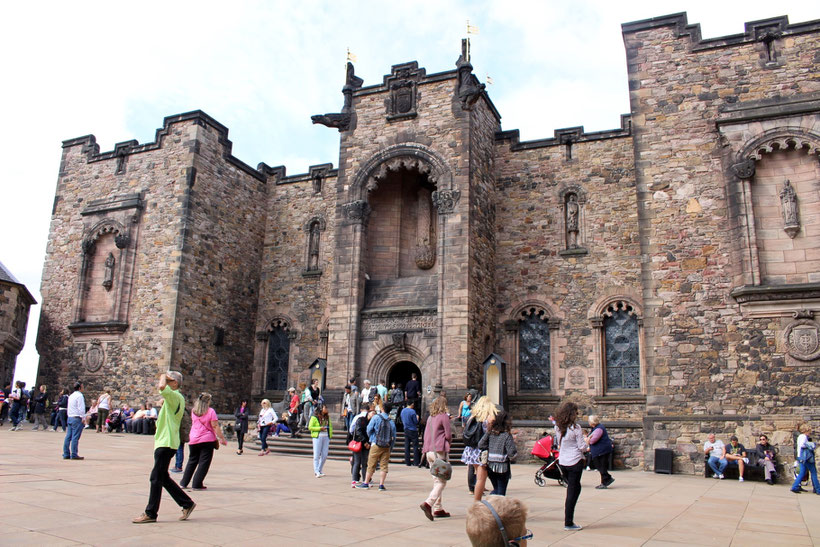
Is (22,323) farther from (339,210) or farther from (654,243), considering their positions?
(654,243)

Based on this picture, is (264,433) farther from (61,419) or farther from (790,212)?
(790,212)

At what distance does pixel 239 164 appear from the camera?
2573 cm

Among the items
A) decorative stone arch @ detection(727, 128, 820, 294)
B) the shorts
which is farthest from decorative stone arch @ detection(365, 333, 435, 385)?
the shorts

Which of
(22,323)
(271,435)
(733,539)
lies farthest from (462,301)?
(22,323)

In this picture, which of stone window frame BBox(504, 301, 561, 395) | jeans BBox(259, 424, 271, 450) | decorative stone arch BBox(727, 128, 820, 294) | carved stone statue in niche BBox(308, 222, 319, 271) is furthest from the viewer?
carved stone statue in niche BBox(308, 222, 319, 271)

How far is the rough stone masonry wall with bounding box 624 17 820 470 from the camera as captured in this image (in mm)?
15133

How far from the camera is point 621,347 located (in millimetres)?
20219

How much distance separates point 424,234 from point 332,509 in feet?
48.8

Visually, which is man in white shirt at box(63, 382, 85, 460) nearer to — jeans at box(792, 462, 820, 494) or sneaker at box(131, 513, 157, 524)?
sneaker at box(131, 513, 157, 524)

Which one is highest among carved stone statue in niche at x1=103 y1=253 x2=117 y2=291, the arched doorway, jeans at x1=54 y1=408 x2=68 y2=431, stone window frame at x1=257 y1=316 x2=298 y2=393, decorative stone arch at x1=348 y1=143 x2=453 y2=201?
decorative stone arch at x1=348 y1=143 x2=453 y2=201

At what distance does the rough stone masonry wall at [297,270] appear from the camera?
979 inches

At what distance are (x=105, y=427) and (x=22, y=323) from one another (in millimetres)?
6226

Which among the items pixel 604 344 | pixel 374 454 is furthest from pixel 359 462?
pixel 604 344

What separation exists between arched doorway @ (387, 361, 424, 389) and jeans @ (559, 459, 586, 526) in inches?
502
